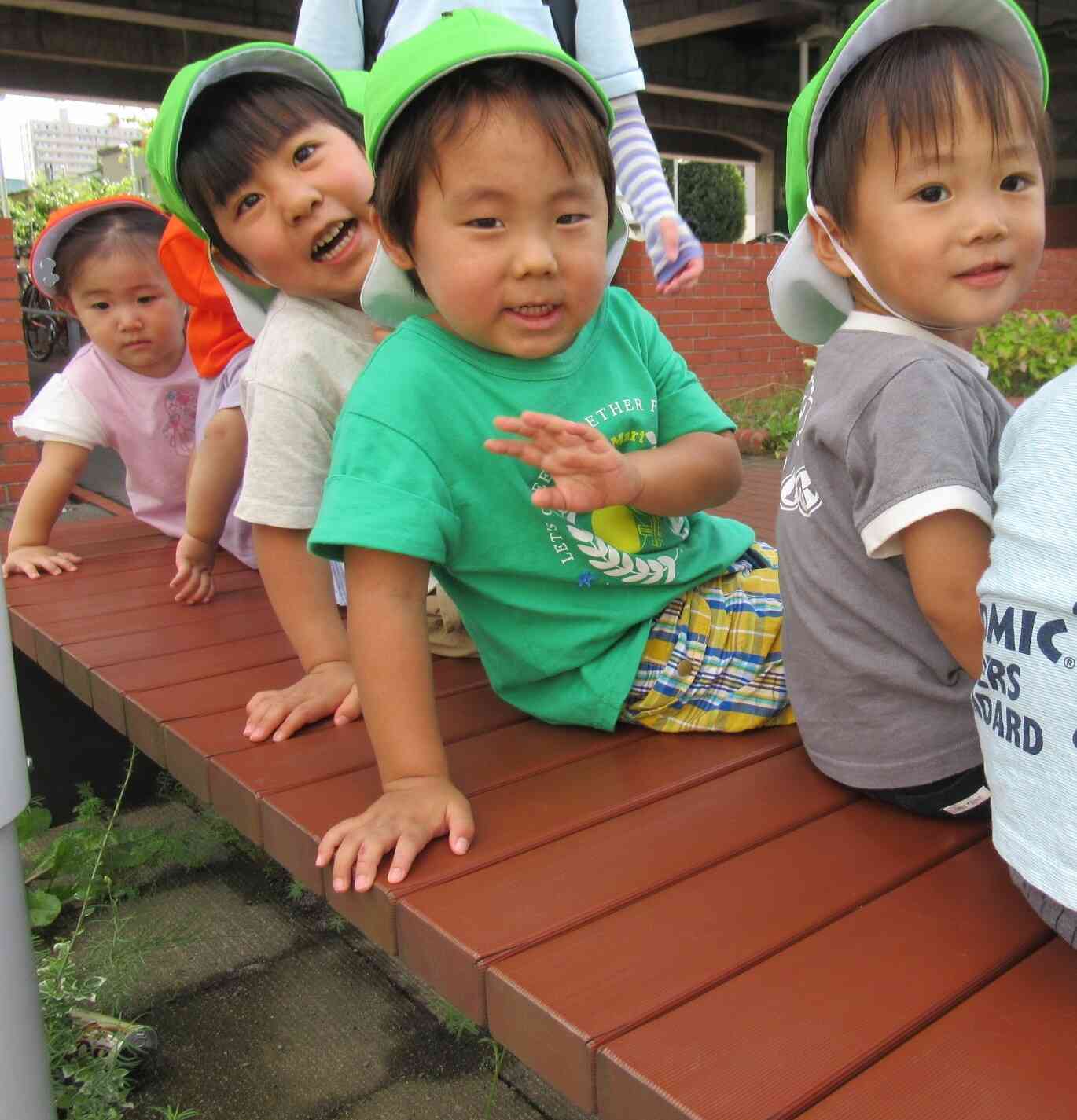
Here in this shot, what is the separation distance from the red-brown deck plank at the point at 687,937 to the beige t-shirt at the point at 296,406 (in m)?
1.12

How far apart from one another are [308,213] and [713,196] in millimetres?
24573

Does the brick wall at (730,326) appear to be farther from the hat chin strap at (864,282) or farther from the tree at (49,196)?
the tree at (49,196)

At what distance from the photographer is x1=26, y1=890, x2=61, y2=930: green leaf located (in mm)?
2320

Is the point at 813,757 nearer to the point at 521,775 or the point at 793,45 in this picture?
the point at 521,775

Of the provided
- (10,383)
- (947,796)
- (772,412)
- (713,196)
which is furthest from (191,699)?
(713,196)

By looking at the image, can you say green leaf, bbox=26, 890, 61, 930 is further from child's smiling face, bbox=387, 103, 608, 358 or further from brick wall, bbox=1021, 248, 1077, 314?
brick wall, bbox=1021, 248, 1077, 314

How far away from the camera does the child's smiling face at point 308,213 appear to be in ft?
6.91

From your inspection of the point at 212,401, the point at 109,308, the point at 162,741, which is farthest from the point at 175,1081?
the point at 109,308

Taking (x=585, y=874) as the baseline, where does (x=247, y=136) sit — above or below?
above

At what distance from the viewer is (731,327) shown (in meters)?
9.76

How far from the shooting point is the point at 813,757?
1.57 m

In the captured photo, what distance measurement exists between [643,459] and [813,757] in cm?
46

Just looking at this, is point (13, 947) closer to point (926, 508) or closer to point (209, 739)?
point (209, 739)

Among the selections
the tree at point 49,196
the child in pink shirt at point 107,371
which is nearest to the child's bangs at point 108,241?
the child in pink shirt at point 107,371
